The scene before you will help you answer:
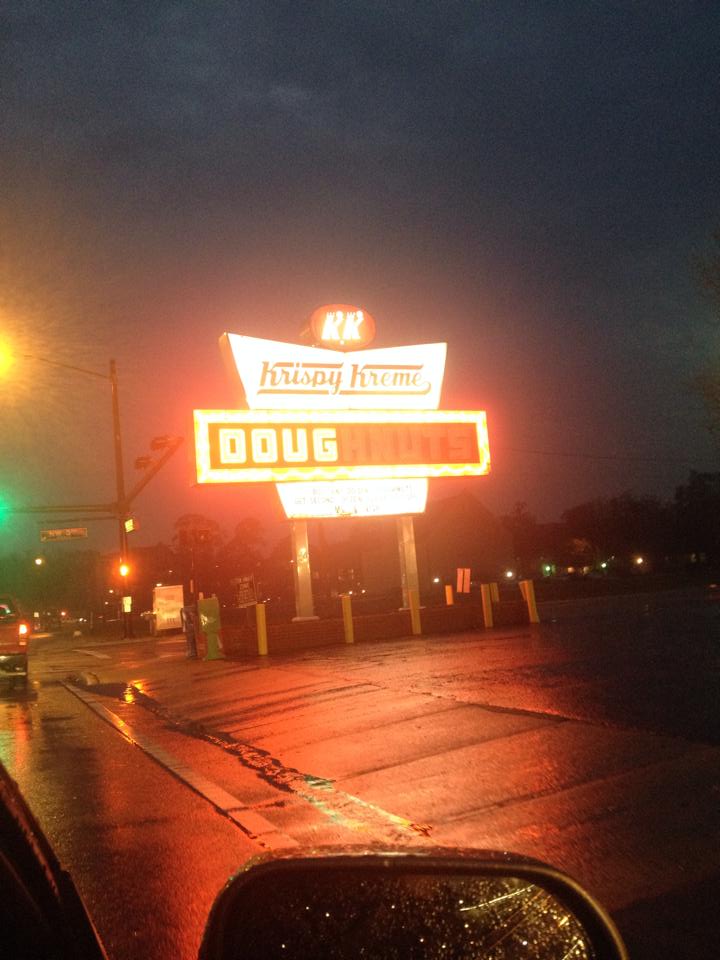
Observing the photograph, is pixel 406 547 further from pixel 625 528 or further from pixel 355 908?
pixel 625 528

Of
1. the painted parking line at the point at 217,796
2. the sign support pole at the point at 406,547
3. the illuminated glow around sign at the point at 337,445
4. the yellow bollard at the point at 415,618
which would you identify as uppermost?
the illuminated glow around sign at the point at 337,445

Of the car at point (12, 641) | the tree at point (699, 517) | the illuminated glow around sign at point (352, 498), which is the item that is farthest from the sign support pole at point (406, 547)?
the tree at point (699, 517)

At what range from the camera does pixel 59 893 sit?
1627 mm

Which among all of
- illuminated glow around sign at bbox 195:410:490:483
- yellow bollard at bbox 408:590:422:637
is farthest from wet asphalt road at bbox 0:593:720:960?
illuminated glow around sign at bbox 195:410:490:483

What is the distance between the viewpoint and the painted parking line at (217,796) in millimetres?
6309

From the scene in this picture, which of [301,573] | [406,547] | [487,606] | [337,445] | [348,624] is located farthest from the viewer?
[406,547]

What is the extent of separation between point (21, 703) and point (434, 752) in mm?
9909

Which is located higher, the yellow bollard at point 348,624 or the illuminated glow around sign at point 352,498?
the illuminated glow around sign at point 352,498

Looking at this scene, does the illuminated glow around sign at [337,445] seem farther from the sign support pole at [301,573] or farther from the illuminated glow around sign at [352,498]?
the sign support pole at [301,573]

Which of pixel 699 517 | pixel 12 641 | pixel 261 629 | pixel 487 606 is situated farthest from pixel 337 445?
pixel 699 517

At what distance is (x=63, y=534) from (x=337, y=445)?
17622 mm

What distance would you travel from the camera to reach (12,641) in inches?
708

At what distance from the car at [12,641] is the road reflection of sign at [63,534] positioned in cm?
2119

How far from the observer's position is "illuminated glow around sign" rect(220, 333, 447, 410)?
87.7 feet
